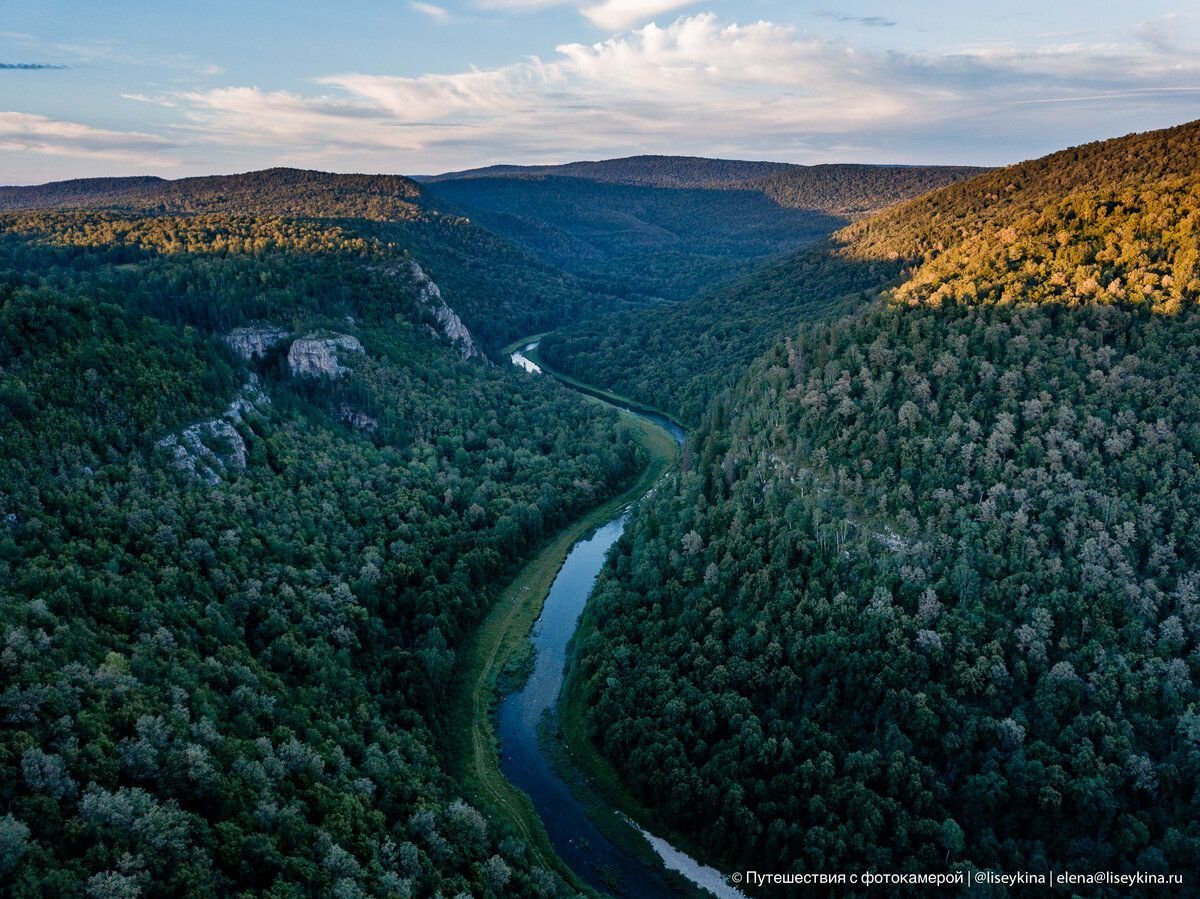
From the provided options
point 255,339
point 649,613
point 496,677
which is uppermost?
point 255,339

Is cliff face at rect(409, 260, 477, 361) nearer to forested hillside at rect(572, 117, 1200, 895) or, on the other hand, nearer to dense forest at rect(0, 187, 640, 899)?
dense forest at rect(0, 187, 640, 899)

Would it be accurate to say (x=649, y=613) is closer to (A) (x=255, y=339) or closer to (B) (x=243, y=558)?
(B) (x=243, y=558)

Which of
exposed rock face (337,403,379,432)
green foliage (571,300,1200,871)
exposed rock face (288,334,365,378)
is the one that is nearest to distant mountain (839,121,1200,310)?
green foliage (571,300,1200,871)

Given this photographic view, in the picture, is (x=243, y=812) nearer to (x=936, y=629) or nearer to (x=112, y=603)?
(x=112, y=603)

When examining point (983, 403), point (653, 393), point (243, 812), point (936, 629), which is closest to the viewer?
point (243, 812)

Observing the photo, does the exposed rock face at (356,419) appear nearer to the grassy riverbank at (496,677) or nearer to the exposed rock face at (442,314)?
the grassy riverbank at (496,677)

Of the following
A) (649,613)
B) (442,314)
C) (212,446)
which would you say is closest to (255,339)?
(212,446)

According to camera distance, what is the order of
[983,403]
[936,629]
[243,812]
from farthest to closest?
[983,403], [936,629], [243,812]

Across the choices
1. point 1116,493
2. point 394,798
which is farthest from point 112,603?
point 1116,493
